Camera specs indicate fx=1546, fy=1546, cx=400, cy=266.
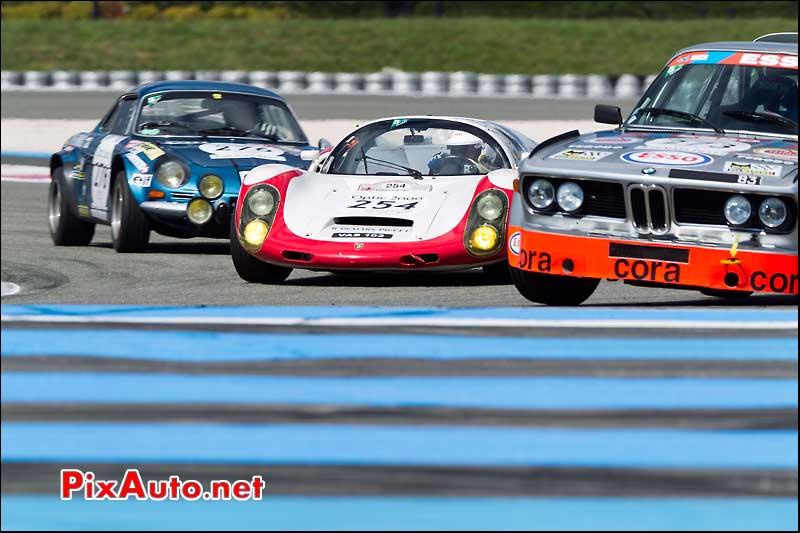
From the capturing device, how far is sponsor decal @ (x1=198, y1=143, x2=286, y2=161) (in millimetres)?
10320

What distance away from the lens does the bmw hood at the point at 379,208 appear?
8.35 m

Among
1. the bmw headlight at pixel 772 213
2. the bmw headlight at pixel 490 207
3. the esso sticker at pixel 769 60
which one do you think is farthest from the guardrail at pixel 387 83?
the bmw headlight at pixel 772 213

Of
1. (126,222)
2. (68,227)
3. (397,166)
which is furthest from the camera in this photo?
(68,227)

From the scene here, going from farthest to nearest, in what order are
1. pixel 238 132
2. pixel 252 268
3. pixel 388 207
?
1. pixel 238 132
2. pixel 252 268
3. pixel 388 207

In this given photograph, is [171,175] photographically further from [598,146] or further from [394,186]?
[598,146]

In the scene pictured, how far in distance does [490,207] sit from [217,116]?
3595 millimetres

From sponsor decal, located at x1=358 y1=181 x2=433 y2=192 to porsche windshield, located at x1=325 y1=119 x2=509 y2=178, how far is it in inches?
10.6

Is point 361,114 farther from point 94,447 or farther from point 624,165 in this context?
point 94,447

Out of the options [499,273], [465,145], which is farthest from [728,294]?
[465,145]

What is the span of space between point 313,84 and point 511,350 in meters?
24.4

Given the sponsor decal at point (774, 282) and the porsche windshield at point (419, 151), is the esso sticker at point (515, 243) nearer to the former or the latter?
the sponsor decal at point (774, 282)

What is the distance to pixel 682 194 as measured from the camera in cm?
658

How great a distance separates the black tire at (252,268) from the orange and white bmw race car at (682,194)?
1.88m

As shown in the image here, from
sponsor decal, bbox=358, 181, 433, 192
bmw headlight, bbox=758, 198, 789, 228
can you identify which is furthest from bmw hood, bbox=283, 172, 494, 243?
bmw headlight, bbox=758, 198, 789, 228
